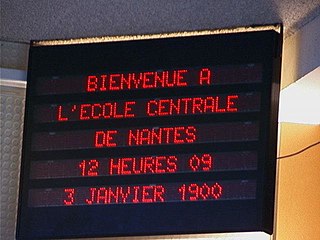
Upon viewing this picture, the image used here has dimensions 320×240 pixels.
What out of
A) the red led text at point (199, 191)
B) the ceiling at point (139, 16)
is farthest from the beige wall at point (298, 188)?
the red led text at point (199, 191)

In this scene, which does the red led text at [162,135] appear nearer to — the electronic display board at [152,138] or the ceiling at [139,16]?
the electronic display board at [152,138]

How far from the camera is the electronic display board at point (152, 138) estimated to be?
3.67 m

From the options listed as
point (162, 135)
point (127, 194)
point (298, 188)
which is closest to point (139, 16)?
point (162, 135)

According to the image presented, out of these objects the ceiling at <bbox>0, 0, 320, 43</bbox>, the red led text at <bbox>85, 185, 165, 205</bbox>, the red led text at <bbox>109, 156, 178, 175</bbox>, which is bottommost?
the red led text at <bbox>85, 185, 165, 205</bbox>

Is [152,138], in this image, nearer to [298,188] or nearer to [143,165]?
[143,165]

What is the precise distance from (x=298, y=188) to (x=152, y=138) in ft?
Answer: 2.47

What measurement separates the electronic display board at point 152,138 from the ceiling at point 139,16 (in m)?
0.08

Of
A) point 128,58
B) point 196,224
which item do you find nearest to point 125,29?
point 128,58

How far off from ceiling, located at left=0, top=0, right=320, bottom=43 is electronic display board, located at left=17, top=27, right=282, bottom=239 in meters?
0.08

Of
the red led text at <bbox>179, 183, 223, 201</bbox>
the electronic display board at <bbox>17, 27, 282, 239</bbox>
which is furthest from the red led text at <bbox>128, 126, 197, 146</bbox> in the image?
the red led text at <bbox>179, 183, 223, 201</bbox>

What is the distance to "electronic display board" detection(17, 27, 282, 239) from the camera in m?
3.67

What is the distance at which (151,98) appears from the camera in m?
3.84

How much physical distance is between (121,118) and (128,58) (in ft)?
0.73

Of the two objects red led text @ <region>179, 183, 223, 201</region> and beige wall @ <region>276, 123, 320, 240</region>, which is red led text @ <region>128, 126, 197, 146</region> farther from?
beige wall @ <region>276, 123, 320, 240</region>
